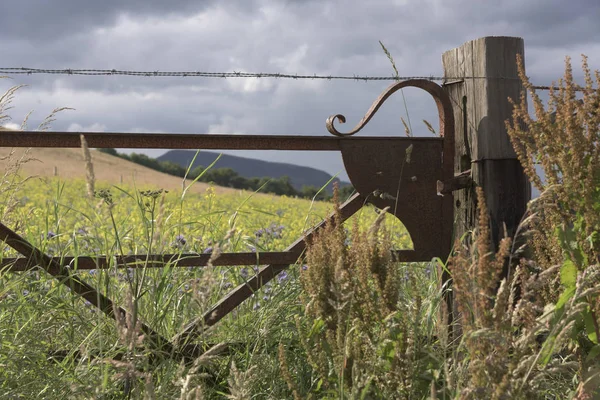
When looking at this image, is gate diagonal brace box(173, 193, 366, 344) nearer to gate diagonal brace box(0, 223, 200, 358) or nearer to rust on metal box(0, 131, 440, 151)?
gate diagonal brace box(0, 223, 200, 358)

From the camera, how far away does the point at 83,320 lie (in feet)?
9.78

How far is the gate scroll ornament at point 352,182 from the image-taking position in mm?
3193

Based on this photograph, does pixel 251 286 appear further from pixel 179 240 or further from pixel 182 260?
pixel 179 240

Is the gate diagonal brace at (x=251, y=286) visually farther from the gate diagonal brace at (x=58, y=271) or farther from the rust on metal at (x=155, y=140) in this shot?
the rust on metal at (x=155, y=140)

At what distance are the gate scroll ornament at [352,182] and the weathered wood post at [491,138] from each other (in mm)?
76

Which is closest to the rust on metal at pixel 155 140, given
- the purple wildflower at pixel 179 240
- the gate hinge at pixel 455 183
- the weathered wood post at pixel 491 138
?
the gate hinge at pixel 455 183

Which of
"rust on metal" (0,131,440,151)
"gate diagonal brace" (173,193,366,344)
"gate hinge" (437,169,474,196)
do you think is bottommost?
"gate diagonal brace" (173,193,366,344)

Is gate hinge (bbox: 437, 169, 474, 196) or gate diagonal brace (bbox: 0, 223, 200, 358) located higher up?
gate hinge (bbox: 437, 169, 474, 196)

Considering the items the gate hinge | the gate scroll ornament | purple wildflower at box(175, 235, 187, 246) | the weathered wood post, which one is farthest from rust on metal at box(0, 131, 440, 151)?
purple wildflower at box(175, 235, 187, 246)

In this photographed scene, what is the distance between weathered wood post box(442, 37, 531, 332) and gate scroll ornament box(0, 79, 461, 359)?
0.08m

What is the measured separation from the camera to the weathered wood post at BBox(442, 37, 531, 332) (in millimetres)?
3486

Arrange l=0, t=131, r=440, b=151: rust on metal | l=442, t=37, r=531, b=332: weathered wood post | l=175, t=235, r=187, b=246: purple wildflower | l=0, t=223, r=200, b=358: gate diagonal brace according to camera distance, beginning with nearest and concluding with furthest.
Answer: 1. l=0, t=223, r=200, b=358: gate diagonal brace
2. l=0, t=131, r=440, b=151: rust on metal
3. l=442, t=37, r=531, b=332: weathered wood post
4. l=175, t=235, r=187, b=246: purple wildflower

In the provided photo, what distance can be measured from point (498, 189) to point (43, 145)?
7.23ft

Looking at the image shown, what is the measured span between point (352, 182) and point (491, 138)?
736 mm
